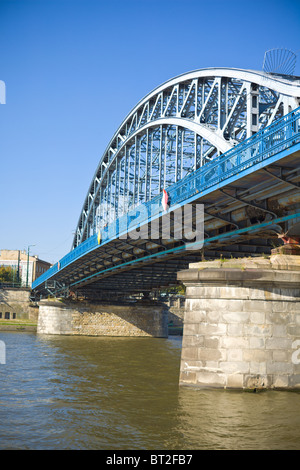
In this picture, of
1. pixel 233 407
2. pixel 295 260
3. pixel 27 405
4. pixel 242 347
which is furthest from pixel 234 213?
pixel 27 405

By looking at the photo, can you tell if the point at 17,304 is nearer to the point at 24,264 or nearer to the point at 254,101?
the point at 24,264

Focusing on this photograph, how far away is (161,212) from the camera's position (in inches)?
973

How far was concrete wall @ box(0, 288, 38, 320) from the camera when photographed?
8088 cm

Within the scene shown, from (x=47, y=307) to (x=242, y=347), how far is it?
46.2 meters

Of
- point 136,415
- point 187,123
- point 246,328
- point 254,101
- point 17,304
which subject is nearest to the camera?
point 136,415

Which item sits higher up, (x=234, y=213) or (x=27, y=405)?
(x=234, y=213)

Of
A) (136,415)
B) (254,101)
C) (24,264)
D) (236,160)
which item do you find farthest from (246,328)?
(24,264)

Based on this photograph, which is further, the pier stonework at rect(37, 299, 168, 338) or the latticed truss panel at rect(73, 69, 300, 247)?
the pier stonework at rect(37, 299, 168, 338)

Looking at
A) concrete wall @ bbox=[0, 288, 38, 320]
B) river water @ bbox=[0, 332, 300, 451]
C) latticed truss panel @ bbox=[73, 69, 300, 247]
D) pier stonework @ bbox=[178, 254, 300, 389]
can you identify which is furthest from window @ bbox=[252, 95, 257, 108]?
concrete wall @ bbox=[0, 288, 38, 320]

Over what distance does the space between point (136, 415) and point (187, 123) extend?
22.4m

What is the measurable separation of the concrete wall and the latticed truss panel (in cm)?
1252

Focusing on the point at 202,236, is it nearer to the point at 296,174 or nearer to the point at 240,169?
the point at 240,169

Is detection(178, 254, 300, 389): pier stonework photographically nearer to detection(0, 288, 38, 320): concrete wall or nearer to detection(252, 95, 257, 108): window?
detection(252, 95, 257, 108): window

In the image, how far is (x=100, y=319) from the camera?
59.3m
